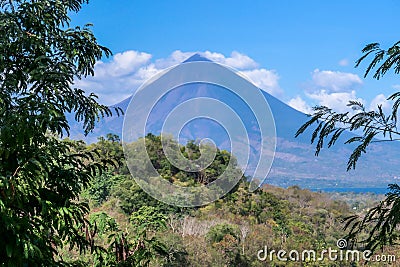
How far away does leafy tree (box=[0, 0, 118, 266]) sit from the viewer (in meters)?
1.43

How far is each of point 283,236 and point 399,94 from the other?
1114 cm

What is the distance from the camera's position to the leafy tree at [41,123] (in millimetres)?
1432

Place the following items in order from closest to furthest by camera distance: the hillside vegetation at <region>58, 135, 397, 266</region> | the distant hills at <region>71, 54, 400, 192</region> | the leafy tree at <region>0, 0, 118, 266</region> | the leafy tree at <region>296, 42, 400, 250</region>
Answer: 1. the leafy tree at <region>0, 0, 118, 266</region>
2. the leafy tree at <region>296, 42, 400, 250</region>
3. the hillside vegetation at <region>58, 135, 397, 266</region>
4. the distant hills at <region>71, 54, 400, 192</region>

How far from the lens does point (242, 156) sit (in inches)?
658

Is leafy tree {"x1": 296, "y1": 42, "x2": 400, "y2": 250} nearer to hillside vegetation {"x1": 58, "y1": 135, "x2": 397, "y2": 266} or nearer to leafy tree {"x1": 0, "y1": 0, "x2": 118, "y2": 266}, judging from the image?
leafy tree {"x1": 0, "y1": 0, "x2": 118, "y2": 266}

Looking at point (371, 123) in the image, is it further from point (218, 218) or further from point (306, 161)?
point (306, 161)

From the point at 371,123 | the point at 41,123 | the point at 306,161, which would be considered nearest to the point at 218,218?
the point at 371,123

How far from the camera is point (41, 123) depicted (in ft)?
5.29

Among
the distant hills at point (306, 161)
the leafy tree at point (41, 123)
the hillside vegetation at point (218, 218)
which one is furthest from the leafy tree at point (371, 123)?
the distant hills at point (306, 161)

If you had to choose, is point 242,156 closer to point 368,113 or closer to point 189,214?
point 189,214

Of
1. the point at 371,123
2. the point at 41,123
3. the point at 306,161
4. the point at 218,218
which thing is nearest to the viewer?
the point at 41,123

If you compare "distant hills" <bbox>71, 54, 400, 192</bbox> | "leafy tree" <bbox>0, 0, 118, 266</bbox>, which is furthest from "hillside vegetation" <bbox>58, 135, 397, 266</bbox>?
"distant hills" <bbox>71, 54, 400, 192</bbox>

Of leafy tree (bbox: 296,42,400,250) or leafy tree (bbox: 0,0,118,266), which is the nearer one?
leafy tree (bbox: 0,0,118,266)

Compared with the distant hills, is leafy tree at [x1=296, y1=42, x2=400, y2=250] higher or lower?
lower
